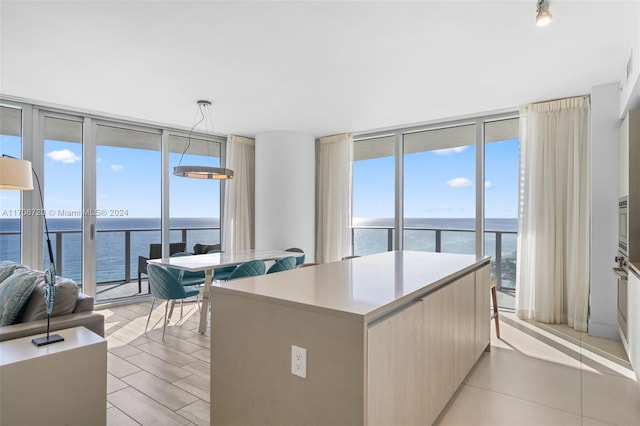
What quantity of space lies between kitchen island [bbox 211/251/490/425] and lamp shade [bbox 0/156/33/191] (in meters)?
2.04

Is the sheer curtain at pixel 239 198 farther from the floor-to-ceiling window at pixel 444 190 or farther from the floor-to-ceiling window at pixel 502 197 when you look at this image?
the floor-to-ceiling window at pixel 502 197

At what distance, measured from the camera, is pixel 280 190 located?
5809mm

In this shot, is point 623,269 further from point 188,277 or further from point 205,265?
point 188,277

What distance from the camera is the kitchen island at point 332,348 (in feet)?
4.18

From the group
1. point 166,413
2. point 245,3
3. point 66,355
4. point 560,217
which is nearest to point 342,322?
point 66,355

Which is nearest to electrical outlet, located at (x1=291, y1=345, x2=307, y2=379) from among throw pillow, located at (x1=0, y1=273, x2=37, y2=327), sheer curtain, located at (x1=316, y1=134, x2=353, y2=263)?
throw pillow, located at (x1=0, y1=273, x2=37, y2=327)

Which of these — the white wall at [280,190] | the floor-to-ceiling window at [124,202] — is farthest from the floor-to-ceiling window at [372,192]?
the floor-to-ceiling window at [124,202]

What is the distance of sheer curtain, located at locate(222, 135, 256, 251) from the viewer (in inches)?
236

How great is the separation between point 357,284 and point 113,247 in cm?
475

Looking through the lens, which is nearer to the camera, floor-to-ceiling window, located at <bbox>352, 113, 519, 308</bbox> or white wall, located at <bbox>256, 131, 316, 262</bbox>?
floor-to-ceiling window, located at <bbox>352, 113, 519, 308</bbox>

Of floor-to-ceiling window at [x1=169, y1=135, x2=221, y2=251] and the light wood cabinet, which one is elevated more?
floor-to-ceiling window at [x1=169, y1=135, x2=221, y2=251]

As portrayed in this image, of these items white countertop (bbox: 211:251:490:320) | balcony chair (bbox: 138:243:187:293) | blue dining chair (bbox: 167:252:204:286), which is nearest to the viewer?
white countertop (bbox: 211:251:490:320)

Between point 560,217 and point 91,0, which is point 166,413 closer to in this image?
point 91,0

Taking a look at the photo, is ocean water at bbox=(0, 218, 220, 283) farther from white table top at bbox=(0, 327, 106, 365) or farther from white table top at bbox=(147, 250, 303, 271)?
white table top at bbox=(0, 327, 106, 365)
